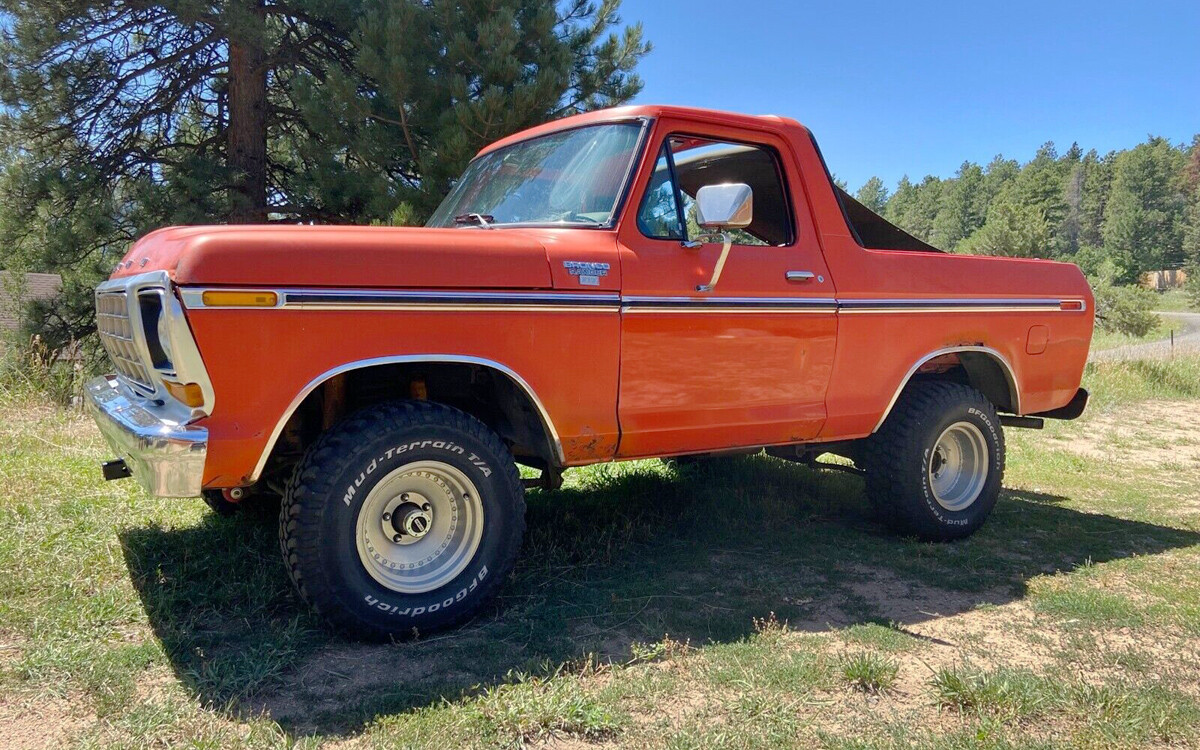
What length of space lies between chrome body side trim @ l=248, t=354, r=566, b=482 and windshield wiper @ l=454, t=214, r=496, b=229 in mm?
864

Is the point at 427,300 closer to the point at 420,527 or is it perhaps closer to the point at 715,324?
the point at 420,527

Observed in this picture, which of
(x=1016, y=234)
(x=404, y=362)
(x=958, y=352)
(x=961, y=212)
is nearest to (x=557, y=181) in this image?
(x=404, y=362)

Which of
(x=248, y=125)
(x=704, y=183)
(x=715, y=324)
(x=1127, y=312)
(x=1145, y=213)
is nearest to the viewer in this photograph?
(x=715, y=324)

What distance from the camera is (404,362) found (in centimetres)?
314

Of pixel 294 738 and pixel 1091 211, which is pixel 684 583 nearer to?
pixel 294 738

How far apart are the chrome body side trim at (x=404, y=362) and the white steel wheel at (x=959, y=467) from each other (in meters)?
2.67

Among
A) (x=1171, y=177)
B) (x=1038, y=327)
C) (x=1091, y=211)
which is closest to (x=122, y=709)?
(x=1038, y=327)

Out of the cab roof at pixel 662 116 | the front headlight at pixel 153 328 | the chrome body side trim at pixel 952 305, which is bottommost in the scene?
the front headlight at pixel 153 328

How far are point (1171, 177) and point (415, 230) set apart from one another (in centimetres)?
10012

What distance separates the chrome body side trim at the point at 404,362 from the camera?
2.90 meters

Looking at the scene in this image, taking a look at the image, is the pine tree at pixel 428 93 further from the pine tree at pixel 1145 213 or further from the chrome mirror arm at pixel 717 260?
the pine tree at pixel 1145 213

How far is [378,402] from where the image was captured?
342 cm

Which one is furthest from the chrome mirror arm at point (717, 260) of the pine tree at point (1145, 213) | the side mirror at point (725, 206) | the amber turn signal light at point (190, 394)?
the pine tree at point (1145, 213)

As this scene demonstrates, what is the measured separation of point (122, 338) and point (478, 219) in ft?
5.26
